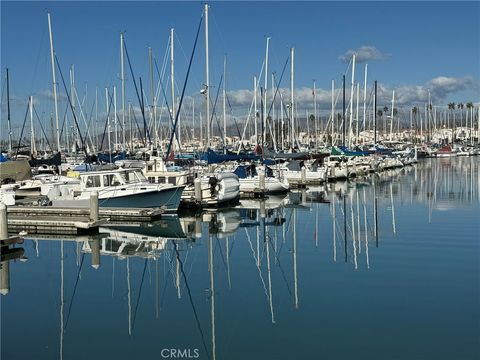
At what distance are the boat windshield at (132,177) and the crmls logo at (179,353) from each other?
19913mm

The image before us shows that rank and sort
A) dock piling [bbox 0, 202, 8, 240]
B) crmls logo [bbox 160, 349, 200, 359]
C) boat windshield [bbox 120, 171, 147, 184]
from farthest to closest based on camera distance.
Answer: boat windshield [bbox 120, 171, 147, 184], dock piling [bbox 0, 202, 8, 240], crmls logo [bbox 160, 349, 200, 359]

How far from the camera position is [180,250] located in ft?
73.0

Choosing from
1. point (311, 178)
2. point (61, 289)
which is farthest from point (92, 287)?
point (311, 178)

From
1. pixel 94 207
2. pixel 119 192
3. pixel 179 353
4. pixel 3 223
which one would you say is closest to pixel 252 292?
pixel 179 353

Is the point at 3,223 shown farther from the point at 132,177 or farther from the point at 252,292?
the point at 132,177

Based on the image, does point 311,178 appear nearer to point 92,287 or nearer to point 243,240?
point 243,240

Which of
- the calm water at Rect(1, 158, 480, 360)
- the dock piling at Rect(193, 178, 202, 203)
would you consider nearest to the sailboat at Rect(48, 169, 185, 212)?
the calm water at Rect(1, 158, 480, 360)

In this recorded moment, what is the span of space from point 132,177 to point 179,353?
20413 mm

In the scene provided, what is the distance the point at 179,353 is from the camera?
11.6m

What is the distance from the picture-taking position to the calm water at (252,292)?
473 inches

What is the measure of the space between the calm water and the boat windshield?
3.66 metres

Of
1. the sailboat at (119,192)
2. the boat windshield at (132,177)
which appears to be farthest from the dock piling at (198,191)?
the boat windshield at (132,177)

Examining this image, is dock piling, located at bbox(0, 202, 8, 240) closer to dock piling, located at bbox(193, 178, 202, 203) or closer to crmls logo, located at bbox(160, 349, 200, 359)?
crmls logo, located at bbox(160, 349, 200, 359)

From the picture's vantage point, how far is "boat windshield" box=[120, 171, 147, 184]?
102 feet
